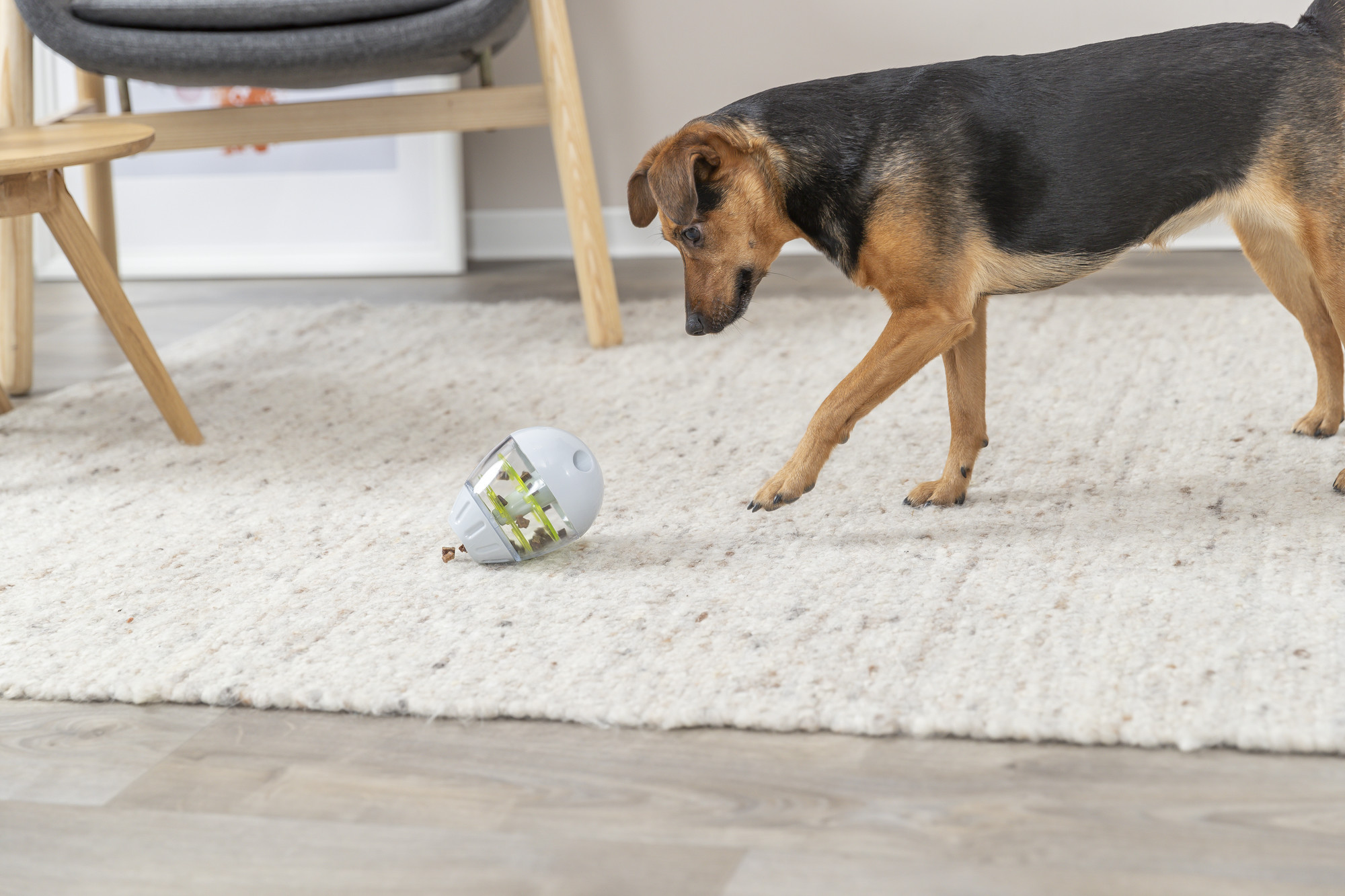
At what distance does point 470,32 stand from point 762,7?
1.38 metres

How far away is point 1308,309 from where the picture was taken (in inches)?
75.2

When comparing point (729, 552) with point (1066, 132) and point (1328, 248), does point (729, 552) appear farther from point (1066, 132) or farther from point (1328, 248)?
point (1328, 248)

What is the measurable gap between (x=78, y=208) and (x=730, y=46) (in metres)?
2.15

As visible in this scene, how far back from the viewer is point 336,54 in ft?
8.43

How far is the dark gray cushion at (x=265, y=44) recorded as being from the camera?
2.55m

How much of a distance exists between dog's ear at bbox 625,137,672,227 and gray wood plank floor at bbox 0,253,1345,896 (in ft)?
2.56

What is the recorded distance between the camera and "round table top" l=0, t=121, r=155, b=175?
6.33 ft

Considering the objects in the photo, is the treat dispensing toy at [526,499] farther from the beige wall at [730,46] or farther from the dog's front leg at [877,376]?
the beige wall at [730,46]

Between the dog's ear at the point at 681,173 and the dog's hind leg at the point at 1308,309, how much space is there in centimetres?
80

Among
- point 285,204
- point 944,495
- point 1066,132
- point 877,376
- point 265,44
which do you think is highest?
point 265,44

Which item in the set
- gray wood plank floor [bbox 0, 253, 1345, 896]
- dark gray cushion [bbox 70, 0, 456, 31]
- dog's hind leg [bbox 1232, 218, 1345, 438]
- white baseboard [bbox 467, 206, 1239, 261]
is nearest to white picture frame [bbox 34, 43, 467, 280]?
Result: white baseboard [bbox 467, 206, 1239, 261]

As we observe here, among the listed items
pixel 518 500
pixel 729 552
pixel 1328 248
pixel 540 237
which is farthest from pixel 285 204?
pixel 1328 248

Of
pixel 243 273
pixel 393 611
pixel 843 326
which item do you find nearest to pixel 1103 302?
pixel 843 326

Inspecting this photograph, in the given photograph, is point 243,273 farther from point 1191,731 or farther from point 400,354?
point 1191,731
